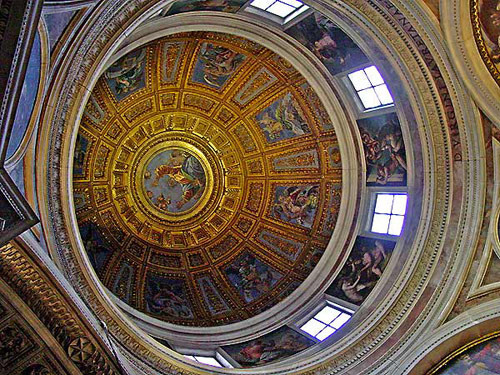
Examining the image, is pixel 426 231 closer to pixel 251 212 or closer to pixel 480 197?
pixel 480 197

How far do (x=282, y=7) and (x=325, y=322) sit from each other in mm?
7821

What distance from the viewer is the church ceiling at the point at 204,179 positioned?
14633 millimetres

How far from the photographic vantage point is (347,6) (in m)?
10.3

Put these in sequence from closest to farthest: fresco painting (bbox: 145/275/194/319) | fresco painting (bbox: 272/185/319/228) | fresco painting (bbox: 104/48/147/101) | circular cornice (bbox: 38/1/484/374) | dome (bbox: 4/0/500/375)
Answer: dome (bbox: 4/0/500/375), circular cornice (bbox: 38/1/484/374), fresco painting (bbox: 104/48/147/101), fresco painting (bbox: 145/275/194/319), fresco painting (bbox: 272/185/319/228)

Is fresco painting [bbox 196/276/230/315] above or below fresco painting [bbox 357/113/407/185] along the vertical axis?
below

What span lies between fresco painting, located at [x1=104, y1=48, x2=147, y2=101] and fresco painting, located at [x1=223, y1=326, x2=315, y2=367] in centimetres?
762

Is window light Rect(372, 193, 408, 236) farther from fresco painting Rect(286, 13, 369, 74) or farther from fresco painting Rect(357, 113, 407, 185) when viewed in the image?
fresco painting Rect(286, 13, 369, 74)

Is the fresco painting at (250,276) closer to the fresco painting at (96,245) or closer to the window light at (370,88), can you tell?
the fresco painting at (96,245)

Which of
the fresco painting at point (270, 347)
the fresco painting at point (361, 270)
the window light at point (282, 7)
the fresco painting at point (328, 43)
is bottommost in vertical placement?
the fresco painting at point (270, 347)

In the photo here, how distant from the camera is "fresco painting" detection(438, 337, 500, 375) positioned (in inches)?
384

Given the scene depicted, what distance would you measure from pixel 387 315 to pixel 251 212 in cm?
657

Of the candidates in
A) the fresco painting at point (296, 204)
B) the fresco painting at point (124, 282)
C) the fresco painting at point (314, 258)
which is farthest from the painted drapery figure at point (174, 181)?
the fresco painting at point (314, 258)

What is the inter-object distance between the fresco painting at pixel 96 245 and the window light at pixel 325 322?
612 centimetres

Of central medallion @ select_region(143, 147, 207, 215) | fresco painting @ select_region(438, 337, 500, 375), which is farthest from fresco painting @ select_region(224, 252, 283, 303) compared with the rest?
fresco painting @ select_region(438, 337, 500, 375)
